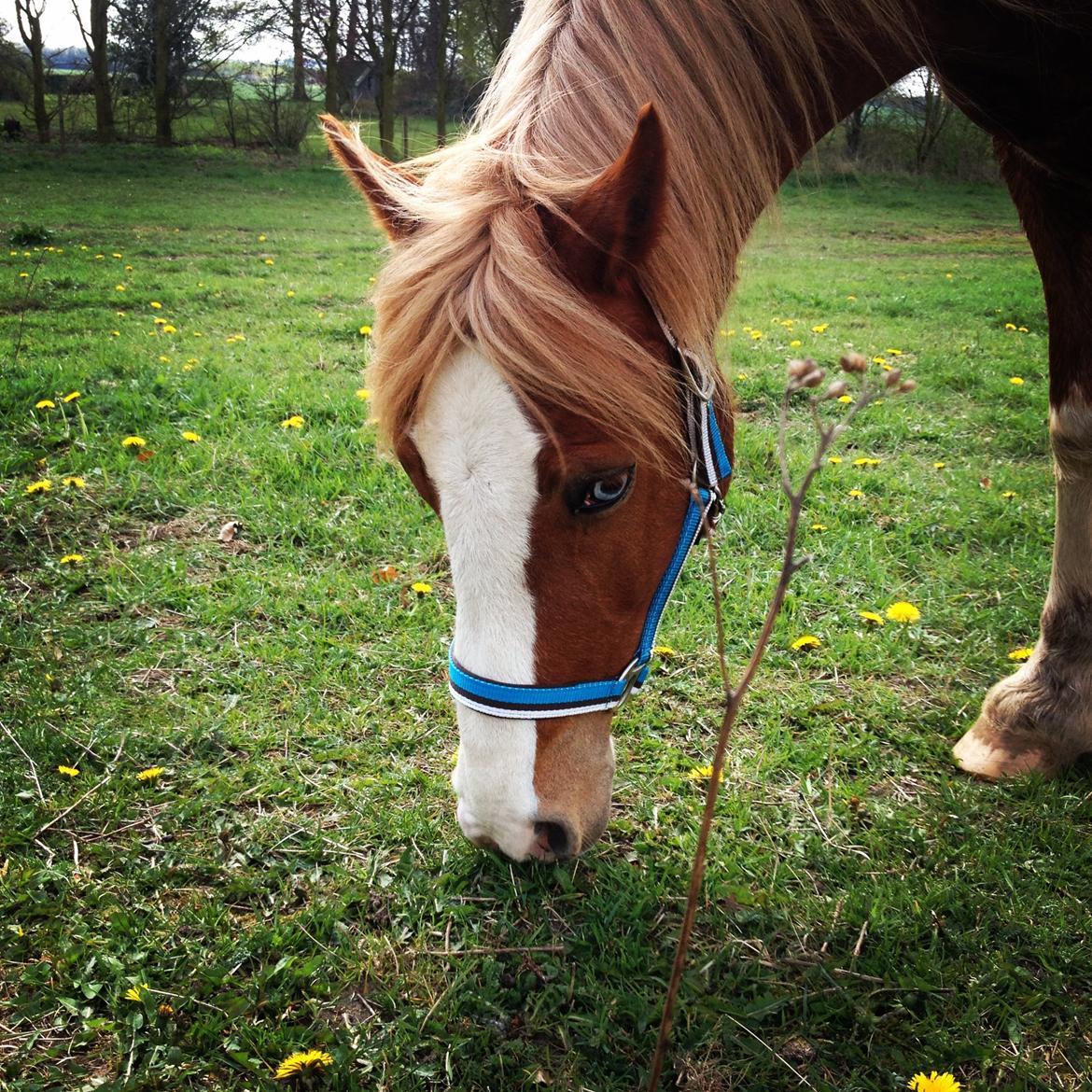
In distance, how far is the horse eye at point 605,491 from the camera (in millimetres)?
1326

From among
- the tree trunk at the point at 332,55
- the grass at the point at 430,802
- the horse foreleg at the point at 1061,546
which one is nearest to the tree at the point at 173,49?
the tree trunk at the point at 332,55

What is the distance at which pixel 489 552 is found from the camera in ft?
4.26

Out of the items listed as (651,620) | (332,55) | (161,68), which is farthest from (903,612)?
(161,68)

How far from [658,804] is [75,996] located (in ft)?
4.25

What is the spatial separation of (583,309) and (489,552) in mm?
436

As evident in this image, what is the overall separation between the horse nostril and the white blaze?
27 millimetres

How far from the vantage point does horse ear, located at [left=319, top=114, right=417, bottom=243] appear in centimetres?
153

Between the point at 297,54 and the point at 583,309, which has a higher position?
the point at 297,54

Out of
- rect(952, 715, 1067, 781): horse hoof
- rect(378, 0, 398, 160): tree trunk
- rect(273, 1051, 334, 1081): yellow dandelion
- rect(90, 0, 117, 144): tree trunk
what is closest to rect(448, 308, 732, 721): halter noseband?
rect(273, 1051, 334, 1081): yellow dandelion

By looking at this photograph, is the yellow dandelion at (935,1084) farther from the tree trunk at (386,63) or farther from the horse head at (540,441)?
the tree trunk at (386,63)

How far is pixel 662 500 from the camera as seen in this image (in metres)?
1.45

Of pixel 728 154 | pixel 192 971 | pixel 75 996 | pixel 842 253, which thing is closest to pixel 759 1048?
pixel 192 971

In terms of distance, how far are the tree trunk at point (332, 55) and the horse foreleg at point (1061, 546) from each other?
63.0 feet

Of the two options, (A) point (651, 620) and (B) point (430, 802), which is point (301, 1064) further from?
(A) point (651, 620)
